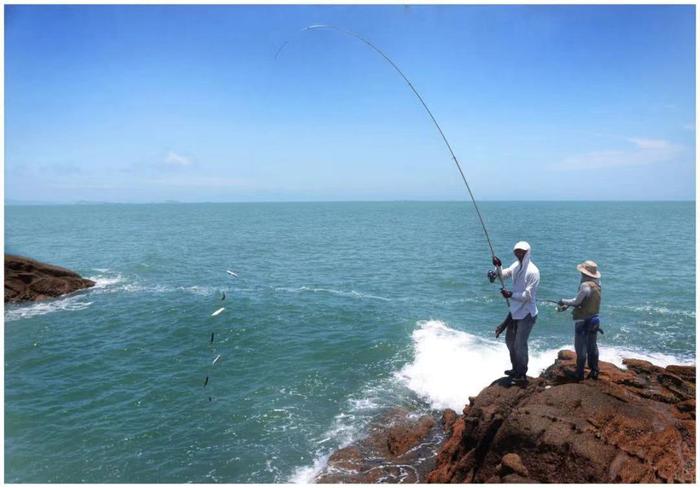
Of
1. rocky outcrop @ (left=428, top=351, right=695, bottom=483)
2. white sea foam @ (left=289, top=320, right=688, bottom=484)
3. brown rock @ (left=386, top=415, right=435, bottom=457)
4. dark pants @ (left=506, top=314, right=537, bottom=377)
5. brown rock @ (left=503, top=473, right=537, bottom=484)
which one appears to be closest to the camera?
rocky outcrop @ (left=428, top=351, right=695, bottom=483)

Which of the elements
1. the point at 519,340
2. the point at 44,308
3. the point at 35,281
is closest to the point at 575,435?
the point at 519,340

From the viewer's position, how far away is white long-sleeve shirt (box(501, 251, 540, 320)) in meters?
8.49

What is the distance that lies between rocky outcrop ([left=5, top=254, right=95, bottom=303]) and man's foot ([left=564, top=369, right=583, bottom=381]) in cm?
2992

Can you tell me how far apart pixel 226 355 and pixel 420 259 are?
2818 centimetres

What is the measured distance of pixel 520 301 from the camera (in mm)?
8797

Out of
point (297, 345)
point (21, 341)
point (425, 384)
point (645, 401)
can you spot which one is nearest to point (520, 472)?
point (645, 401)

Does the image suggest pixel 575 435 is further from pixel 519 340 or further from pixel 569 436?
pixel 519 340

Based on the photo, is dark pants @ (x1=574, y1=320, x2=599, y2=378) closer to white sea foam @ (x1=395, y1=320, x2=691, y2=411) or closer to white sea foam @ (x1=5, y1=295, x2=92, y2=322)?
white sea foam @ (x1=395, y1=320, x2=691, y2=411)

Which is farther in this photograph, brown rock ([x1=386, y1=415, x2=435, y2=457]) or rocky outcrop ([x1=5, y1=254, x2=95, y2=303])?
rocky outcrop ([x1=5, y1=254, x2=95, y2=303])

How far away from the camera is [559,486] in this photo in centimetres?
610

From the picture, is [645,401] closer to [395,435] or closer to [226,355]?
[395,435]

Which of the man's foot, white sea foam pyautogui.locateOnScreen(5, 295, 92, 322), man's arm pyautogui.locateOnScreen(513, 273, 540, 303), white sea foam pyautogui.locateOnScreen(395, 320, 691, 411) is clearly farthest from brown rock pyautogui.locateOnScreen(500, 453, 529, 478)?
white sea foam pyautogui.locateOnScreen(5, 295, 92, 322)

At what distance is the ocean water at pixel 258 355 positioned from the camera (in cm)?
1248

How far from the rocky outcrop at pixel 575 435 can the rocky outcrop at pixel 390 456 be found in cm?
120
